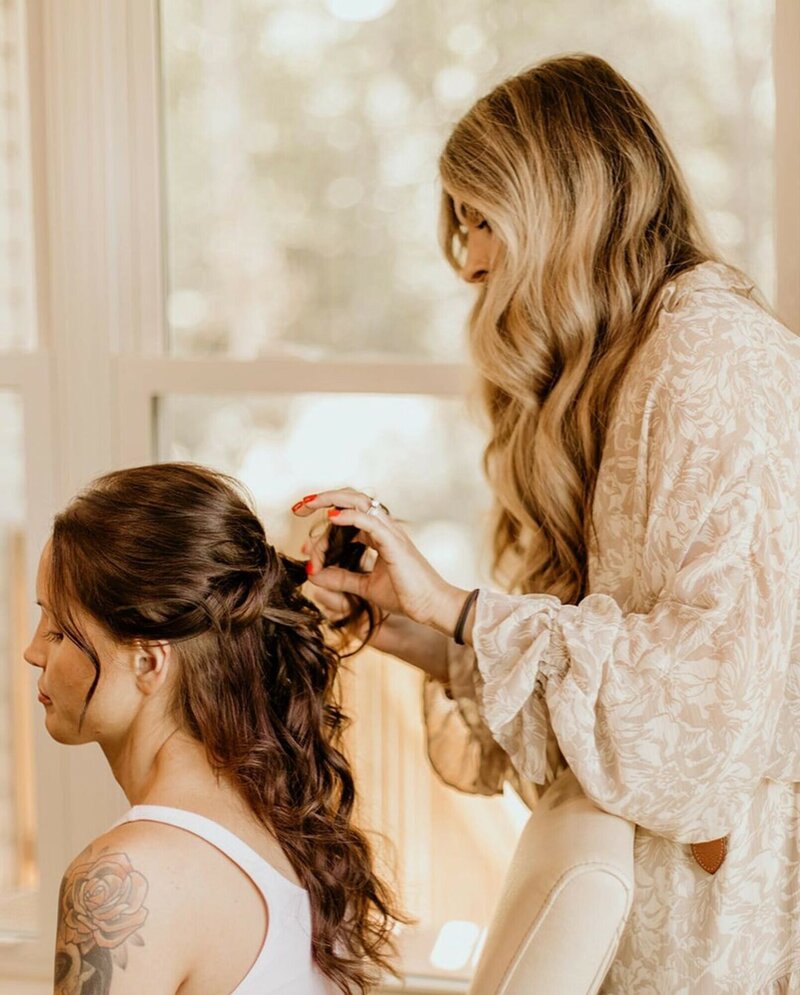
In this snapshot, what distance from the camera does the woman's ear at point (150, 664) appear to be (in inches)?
50.9

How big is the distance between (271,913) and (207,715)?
0.21m

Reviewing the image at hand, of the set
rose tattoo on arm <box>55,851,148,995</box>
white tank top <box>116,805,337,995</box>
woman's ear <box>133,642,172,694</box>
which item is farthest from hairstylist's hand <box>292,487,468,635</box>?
rose tattoo on arm <box>55,851,148,995</box>

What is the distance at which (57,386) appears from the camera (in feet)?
6.82

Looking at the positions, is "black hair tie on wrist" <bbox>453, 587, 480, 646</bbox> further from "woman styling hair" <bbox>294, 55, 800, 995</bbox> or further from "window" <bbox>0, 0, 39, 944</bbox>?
"window" <bbox>0, 0, 39, 944</bbox>

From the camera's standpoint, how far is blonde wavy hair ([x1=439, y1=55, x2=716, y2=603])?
152 cm

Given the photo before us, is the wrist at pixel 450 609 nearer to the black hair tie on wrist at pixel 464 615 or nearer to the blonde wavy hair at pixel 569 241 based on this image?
the black hair tie on wrist at pixel 464 615

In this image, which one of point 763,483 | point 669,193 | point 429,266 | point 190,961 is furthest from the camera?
point 429,266

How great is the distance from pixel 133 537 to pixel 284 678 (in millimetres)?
240

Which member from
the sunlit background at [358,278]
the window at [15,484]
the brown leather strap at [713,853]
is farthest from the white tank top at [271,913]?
the window at [15,484]

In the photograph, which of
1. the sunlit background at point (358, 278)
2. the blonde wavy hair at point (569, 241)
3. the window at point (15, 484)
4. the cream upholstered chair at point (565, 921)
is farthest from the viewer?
the window at point (15, 484)

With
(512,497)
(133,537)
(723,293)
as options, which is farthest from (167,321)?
(723,293)

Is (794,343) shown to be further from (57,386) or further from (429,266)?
(57,386)

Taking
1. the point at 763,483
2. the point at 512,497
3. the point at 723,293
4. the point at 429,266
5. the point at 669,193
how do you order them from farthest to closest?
the point at 429,266 < the point at 512,497 < the point at 669,193 < the point at 723,293 < the point at 763,483

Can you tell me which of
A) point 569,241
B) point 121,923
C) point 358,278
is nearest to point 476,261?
point 569,241
